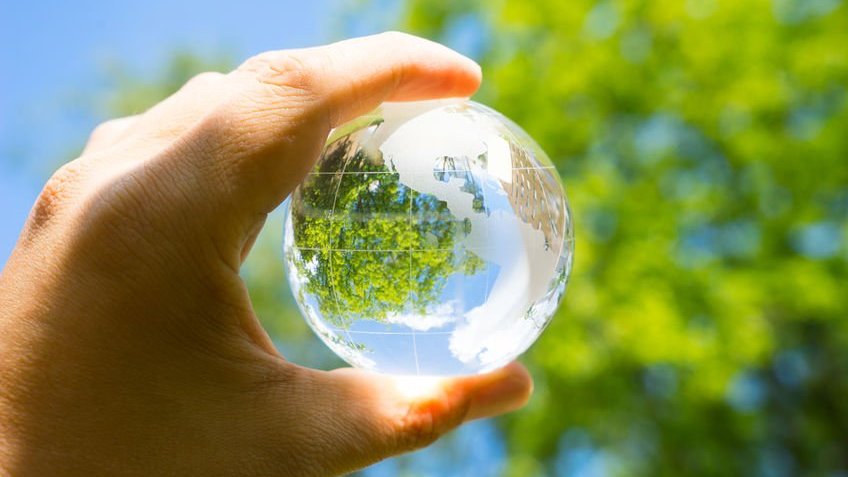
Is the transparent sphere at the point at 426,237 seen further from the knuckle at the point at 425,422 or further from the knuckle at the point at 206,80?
the knuckle at the point at 206,80

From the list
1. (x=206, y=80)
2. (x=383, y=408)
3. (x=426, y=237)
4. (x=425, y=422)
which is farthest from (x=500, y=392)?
(x=206, y=80)

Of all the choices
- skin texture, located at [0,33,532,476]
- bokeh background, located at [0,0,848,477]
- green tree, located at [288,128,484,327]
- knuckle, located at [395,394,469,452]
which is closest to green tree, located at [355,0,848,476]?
bokeh background, located at [0,0,848,477]

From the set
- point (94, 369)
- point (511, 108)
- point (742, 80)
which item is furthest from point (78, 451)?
point (742, 80)

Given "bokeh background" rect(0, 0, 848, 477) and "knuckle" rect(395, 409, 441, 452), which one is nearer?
"knuckle" rect(395, 409, 441, 452)

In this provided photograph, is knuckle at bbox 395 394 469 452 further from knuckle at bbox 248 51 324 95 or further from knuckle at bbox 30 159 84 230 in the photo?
knuckle at bbox 30 159 84 230

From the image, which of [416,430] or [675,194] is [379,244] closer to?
[416,430]

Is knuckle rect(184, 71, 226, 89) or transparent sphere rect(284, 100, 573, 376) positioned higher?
knuckle rect(184, 71, 226, 89)
